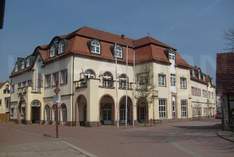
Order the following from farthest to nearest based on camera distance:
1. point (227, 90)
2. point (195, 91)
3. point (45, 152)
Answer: point (195, 91), point (227, 90), point (45, 152)

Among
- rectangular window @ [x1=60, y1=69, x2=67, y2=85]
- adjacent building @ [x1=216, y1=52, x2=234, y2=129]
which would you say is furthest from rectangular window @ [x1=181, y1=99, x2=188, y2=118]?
adjacent building @ [x1=216, y1=52, x2=234, y2=129]

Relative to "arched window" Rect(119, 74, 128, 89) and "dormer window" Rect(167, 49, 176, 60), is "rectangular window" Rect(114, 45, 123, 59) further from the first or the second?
"dormer window" Rect(167, 49, 176, 60)

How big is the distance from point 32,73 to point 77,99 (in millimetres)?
13808

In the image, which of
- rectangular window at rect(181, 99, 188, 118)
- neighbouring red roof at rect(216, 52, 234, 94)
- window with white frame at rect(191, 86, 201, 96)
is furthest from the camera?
window with white frame at rect(191, 86, 201, 96)

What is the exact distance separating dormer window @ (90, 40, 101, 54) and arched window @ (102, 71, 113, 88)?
292cm

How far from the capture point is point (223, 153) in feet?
47.4

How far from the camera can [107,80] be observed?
4103 centimetres

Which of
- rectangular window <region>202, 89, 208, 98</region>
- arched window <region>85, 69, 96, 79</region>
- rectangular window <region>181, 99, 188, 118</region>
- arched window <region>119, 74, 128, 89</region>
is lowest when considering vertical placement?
rectangular window <region>181, 99, 188, 118</region>

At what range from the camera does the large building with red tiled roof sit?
39.8 metres

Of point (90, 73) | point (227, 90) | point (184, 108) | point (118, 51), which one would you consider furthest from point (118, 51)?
point (227, 90)

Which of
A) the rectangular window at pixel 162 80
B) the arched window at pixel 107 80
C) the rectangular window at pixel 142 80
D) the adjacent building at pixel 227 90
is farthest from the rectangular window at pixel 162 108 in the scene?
the adjacent building at pixel 227 90

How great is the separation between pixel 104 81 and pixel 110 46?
20.6ft

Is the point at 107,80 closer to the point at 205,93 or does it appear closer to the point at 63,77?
the point at 63,77

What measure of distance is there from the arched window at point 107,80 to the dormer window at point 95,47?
2.92 meters
